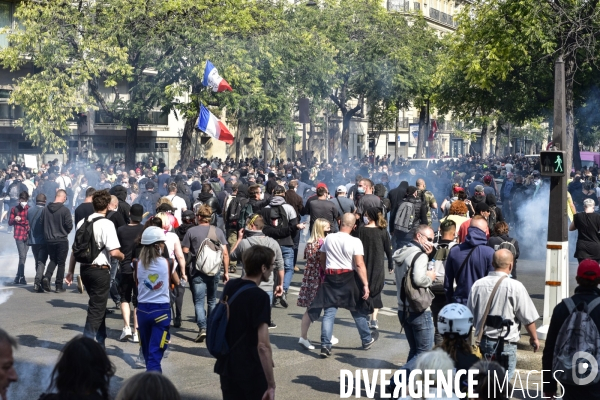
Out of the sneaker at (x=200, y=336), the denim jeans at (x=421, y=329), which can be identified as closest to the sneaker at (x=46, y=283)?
the sneaker at (x=200, y=336)

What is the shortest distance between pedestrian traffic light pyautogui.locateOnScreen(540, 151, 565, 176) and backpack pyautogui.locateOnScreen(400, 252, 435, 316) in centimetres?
254

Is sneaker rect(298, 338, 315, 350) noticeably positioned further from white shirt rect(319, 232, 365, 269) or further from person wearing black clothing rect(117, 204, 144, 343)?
person wearing black clothing rect(117, 204, 144, 343)

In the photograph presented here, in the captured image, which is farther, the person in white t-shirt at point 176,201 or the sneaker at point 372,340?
the person in white t-shirt at point 176,201

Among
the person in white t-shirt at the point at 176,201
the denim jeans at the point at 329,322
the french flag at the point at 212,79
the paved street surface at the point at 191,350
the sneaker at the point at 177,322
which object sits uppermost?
the french flag at the point at 212,79

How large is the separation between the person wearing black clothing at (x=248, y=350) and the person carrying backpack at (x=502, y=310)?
199cm

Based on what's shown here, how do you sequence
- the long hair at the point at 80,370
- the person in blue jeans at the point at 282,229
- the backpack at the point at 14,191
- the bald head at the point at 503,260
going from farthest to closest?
the backpack at the point at 14,191, the person in blue jeans at the point at 282,229, the bald head at the point at 503,260, the long hair at the point at 80,370

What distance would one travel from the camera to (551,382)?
5.94 m

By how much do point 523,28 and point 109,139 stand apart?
26922mm

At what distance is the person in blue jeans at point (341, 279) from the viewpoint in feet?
30.8

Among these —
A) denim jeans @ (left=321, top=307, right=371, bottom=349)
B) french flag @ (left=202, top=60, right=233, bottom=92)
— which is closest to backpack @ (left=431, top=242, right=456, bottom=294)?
denim jeans @ (left=321, top=307, right=371, bottom=349)

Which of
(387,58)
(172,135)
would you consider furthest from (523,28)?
(172,135)

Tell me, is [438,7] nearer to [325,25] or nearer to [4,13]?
[325,25]

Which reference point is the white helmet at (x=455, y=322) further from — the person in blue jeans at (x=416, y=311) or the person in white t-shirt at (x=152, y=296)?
the person in white t-shirt at (x=152, y=296)

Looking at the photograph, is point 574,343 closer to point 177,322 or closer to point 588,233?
point 177,322
